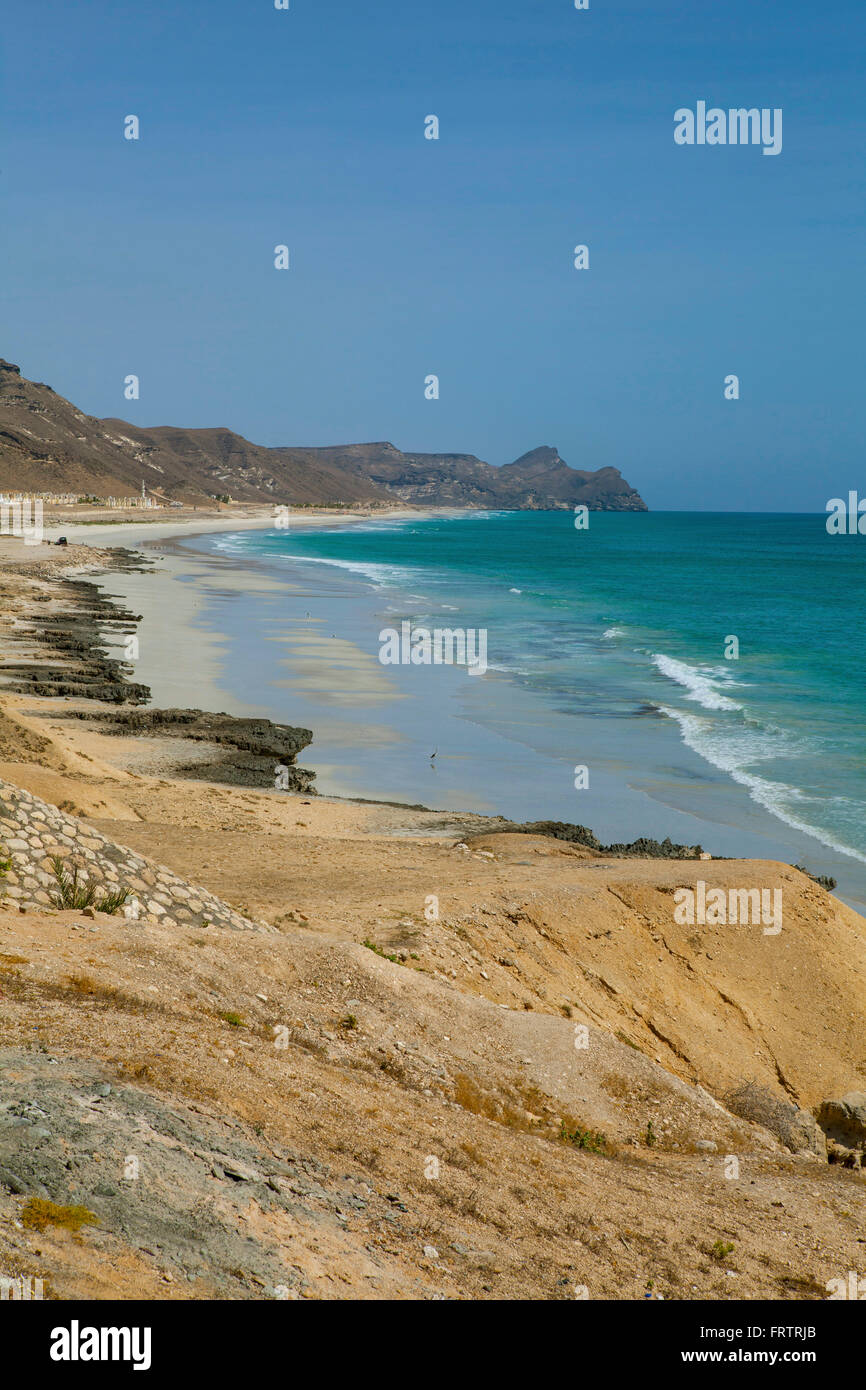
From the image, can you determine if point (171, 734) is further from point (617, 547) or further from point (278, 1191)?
point (617, 547)

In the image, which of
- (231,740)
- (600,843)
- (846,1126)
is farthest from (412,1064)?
(231,740)

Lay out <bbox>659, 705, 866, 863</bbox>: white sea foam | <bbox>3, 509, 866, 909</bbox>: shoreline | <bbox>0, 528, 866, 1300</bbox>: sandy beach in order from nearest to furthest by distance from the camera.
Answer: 1. <bbox>0, 528, 866, 1300</bbox>: sandy beach
2. <bbox>3, 509, 866, 909</bbox>: shoreline
3. <bbox>659, 705, 866, 863</bbox>: white sea foam

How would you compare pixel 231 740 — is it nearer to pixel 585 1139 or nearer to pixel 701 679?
pixel 585 1139

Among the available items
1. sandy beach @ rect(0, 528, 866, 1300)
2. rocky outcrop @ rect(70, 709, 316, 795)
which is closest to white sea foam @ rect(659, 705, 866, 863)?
sandy beach @ rect(0, 528, 866, 1300)

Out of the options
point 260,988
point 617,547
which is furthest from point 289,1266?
point 617,547

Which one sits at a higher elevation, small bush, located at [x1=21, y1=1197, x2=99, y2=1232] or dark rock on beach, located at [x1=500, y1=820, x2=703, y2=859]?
small bush, located at [x1=21, y1=1197, x2=99, y2=1232]

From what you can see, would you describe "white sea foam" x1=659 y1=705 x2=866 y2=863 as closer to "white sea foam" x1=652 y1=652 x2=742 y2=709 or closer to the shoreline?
the shoreline

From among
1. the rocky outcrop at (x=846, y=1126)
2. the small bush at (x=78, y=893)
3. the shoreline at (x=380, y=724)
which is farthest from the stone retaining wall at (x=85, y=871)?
the shoreline at (x=380, y=724)
